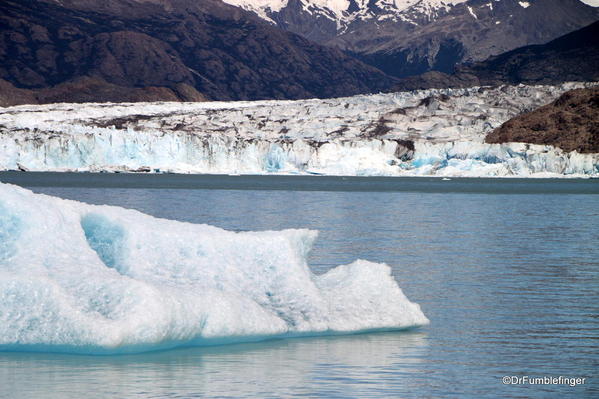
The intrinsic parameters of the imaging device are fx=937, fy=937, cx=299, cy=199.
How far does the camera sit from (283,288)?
931 cm

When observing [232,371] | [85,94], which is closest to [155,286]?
[232,371]

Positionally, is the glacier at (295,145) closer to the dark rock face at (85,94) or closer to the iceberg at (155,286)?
the iceberg at (155,286)

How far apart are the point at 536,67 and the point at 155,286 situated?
161998 millimetres

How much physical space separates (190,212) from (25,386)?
2327 cm

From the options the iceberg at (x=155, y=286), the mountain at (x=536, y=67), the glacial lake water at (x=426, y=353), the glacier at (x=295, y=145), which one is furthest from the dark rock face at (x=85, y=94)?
the iceberg at (x=155, y=286)

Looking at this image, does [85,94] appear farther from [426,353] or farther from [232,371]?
[232,371]

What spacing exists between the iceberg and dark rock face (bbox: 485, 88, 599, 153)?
5828cm

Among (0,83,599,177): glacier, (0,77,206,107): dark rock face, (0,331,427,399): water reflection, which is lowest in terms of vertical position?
(0,331,427,399): water reflection

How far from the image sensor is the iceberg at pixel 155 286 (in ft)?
26.1

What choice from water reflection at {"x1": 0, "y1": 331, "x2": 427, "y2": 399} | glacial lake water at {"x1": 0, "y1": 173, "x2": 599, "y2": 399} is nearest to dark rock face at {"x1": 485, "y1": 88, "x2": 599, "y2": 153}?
glacial lake water at {"x1": 0, "y1": 173, "x2": 599, "y2": 399}

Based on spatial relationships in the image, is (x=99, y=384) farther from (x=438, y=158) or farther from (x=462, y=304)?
(x=438, y=158)

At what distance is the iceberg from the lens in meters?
7.96

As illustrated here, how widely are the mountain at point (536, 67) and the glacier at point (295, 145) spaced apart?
3178 inches

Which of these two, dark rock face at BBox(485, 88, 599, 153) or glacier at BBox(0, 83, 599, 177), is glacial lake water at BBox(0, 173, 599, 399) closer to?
glacier at BBox(0, 83, 599, 177)
